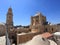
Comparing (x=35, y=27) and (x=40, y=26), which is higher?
(x=40, y=26)

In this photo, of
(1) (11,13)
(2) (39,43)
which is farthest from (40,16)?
(2) (39,43)

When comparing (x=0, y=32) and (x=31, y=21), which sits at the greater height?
(x=31, y=21)

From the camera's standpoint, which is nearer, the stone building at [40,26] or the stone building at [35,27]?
the stone building at [35,27]

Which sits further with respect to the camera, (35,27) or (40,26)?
(35,27)

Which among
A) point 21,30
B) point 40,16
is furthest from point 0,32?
point 40,16

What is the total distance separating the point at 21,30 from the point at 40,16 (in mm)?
6932

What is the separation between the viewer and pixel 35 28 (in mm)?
23609

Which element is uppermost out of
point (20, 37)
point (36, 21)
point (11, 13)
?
point (11, 13)

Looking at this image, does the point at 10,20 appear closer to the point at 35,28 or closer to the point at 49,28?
the point at 35,28

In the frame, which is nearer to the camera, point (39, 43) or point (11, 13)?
point (39, 43)

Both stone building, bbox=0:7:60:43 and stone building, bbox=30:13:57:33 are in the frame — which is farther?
stone building, bbox=30:13:57:33

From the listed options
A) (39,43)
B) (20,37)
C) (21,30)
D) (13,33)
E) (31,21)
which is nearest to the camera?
(39,43)

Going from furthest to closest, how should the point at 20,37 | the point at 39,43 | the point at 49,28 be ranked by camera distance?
the point at 49,28 → the point at 20,37 → the point at 39,43

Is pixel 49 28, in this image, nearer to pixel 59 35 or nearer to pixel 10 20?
pixel 59 35
